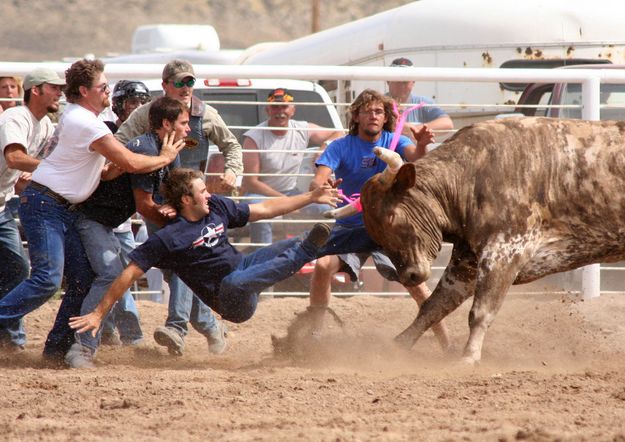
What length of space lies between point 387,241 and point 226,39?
47197 mm

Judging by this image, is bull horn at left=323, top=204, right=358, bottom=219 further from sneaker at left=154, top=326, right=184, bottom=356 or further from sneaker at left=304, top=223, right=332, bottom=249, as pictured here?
sneaker at left=154, top=326, right=184, bottom=356

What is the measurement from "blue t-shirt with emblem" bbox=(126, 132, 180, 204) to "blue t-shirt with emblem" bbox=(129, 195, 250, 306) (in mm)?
292

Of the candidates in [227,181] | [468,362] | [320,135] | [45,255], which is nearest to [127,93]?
[227,181]

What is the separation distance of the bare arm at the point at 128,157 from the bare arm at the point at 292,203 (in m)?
0.67

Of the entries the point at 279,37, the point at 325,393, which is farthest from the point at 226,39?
the point at 325,393

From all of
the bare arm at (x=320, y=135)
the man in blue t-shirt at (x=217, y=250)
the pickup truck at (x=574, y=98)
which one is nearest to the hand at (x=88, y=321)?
the man in blue t-shirt at (x=217, y=250)

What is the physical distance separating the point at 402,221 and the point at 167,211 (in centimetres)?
140

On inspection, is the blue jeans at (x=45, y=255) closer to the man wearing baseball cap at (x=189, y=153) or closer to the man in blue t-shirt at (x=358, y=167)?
the man wearing baseball cap at (x=189, y=153)

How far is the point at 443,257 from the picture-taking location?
10531mm

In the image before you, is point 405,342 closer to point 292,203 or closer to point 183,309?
point 292,203

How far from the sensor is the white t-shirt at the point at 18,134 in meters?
7.65

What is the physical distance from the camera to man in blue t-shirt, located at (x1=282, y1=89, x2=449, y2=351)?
8000 mm

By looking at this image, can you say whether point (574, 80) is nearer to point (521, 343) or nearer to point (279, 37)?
point (521, 343)

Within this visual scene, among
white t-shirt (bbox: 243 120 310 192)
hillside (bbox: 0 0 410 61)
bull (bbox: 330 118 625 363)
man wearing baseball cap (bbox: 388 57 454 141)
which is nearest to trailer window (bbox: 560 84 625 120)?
man wearing baseball cap (bbox: 388 57 454 141)
